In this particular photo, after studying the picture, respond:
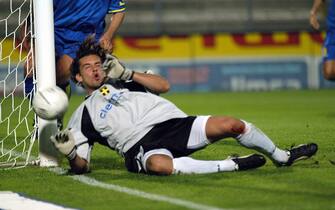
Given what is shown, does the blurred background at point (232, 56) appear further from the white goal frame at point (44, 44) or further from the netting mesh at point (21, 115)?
the white goal frame at point (44, 44)

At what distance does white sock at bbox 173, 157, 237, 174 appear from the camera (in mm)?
6184

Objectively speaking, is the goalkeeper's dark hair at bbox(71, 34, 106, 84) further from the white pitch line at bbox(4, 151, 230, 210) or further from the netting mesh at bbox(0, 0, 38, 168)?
the netting mesh at bbox(0, 0, 38, 168)

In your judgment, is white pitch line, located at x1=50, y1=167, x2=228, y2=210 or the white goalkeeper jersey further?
the white goalkeeper jersey

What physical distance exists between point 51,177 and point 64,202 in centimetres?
117

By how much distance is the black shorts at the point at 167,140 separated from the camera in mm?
6238

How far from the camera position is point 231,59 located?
1972cm

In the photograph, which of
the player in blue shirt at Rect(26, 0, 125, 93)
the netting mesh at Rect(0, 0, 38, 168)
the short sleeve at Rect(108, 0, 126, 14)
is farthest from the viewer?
the short sleeve at Rect(108, 0, 126, 14)

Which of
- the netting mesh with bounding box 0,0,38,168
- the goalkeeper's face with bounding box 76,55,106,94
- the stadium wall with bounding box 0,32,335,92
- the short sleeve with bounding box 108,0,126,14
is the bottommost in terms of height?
the stadium wall with bounding box 0,32,335,92

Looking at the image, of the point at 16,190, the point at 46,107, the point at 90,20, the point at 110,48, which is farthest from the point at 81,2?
the point at 16,190

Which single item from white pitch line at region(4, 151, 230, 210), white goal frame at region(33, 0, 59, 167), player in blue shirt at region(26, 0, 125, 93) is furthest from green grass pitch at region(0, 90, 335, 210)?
player in blue shirt at region(26, 0, 125, 93)

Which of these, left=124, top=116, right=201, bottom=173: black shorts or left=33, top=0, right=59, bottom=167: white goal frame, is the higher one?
left=33, top=0, right=59, bottom=167: white goal frame

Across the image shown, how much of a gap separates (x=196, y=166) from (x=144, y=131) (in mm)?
422

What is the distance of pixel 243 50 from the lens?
65.0ft

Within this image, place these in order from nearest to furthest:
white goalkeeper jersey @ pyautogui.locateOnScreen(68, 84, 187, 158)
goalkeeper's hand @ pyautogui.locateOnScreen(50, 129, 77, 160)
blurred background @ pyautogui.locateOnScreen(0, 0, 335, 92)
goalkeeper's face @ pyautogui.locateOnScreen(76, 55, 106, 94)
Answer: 1. goalkeeper's hand @ pyautogui.locateOnScreen(50, 129, 77, 160)
2. white goalkeeper jersey @ pyautogui.locateOnScreen(68, 84, 187, 158)
3. goalkeeper's face @ pyautogui.locateOnScreen(76, 55, 106, 94)
4. blurred background @ pyautogui.locateOnScreen(0, 0, 335, 92)
